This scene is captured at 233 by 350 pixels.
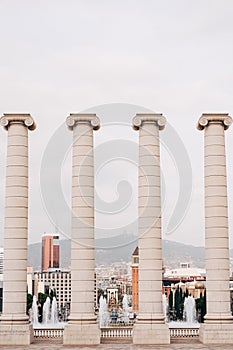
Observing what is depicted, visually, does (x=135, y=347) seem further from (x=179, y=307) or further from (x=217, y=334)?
(x=179, y=307)

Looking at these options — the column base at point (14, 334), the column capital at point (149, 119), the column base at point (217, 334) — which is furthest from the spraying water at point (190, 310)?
the column capital at point (149, 119)

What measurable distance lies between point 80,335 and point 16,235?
7.82 meters

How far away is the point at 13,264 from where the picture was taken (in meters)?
35.9

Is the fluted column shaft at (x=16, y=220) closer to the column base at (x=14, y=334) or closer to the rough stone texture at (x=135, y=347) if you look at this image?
the column base at (x=14, y=334)

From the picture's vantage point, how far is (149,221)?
120 ft

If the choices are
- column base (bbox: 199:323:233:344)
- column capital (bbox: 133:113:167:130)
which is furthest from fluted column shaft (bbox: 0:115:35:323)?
column base (bbox: 199:323:233:344)

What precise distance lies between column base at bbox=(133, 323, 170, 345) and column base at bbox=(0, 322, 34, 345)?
698cm

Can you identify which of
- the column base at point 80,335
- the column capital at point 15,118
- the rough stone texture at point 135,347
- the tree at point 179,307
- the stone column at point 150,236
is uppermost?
the column capital at point 15,118

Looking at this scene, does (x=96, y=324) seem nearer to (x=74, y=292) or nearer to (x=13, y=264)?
(x=74, y=292)

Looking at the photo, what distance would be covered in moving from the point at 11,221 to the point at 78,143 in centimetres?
706

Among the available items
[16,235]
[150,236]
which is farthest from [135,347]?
[16,235]

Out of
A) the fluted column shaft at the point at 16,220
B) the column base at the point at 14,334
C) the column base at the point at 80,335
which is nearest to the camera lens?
the column base at the point at 14,334

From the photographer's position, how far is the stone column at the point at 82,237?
35.2 meters

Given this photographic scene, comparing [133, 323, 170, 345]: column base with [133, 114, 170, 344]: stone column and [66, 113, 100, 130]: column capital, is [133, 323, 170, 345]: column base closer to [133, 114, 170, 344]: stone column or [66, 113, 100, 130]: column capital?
[133, 114, 170, 344]: stone column
